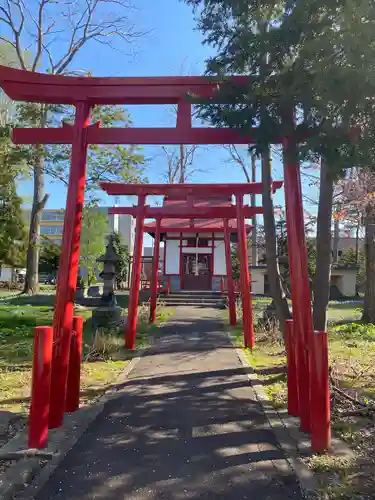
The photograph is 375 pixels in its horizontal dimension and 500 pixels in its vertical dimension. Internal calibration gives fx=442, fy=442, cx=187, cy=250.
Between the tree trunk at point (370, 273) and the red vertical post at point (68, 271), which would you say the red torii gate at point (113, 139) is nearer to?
the red vertical post at point (68, 271)

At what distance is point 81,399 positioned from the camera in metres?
5.74

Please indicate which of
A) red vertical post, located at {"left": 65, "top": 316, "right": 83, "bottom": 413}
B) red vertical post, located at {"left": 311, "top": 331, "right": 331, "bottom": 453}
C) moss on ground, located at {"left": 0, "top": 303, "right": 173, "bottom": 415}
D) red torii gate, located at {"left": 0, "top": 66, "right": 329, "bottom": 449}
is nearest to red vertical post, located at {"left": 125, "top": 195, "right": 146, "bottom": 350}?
moss on ground, located at {"left": 0, "top": 303, "right": 173, "bottom": 415}

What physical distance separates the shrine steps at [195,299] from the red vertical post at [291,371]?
13810 millimetres

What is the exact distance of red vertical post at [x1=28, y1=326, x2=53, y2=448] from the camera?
4.01 meters

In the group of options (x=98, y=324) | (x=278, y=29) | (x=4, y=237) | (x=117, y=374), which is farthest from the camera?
(x=4, y=237)

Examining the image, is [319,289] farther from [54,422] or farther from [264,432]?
[54,422]

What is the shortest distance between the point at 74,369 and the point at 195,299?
1538 centimetres

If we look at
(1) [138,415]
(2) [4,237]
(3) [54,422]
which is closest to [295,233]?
(1) [138,415]

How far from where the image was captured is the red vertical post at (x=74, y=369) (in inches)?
199

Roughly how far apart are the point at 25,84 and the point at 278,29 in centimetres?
294

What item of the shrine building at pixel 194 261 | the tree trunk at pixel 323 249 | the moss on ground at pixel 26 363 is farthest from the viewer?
the shrine building at pixel 194 261

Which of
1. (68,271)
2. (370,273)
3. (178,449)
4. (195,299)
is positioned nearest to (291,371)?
(178,449)

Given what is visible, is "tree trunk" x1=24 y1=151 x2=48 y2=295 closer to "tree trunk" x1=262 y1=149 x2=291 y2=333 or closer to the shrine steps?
the shrine steps

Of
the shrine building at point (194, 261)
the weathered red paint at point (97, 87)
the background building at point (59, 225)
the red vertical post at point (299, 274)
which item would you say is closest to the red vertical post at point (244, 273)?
the red vertical post at point (299, 274)
